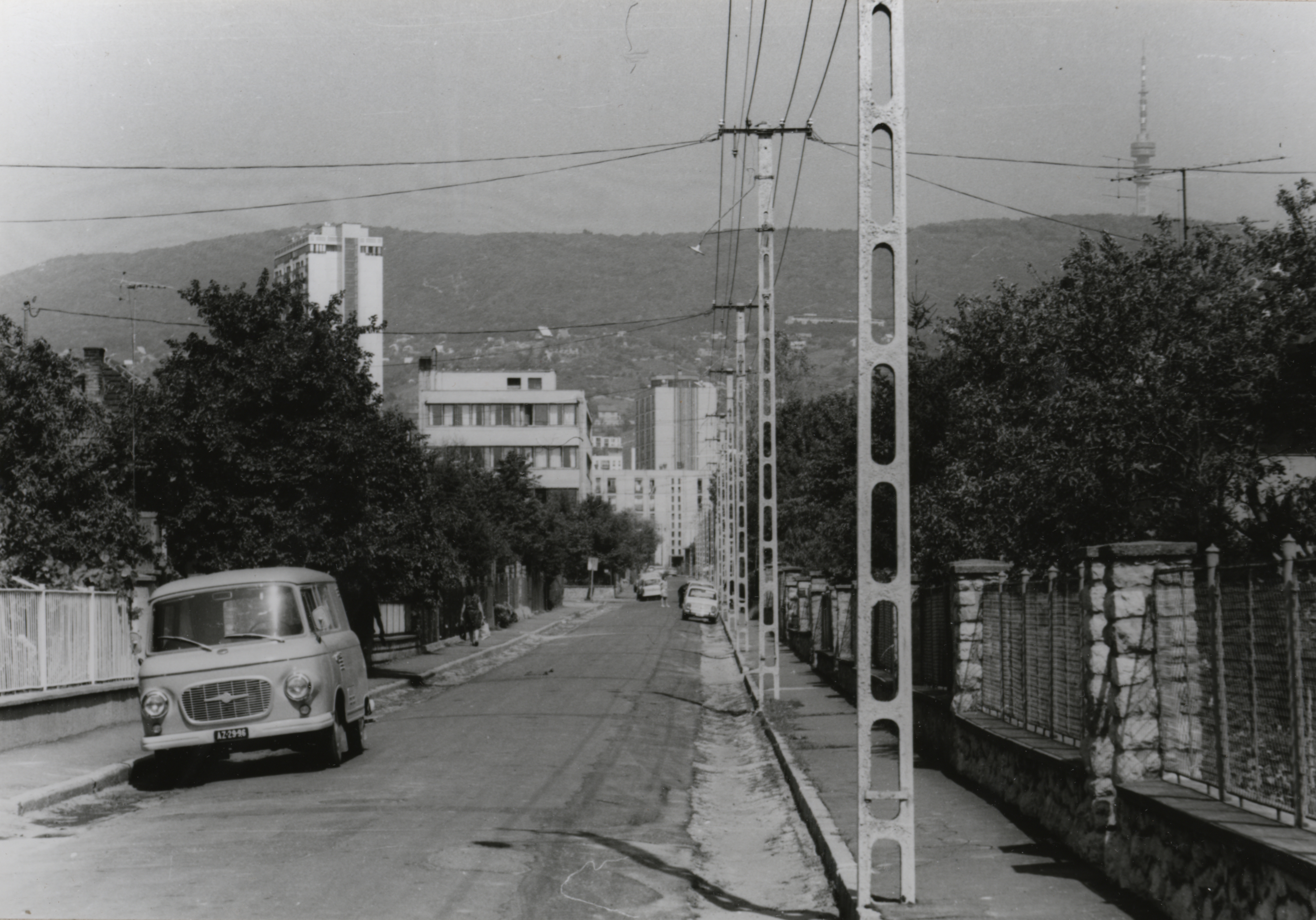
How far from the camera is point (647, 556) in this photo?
196 m

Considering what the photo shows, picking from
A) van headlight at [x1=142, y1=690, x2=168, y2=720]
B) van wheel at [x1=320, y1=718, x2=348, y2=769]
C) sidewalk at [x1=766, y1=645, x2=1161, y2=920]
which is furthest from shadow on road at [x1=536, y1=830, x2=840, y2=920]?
van headlight at [x1=142, y1=690, x2=168, y2=720]

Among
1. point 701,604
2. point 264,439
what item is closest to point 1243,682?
point 264,439

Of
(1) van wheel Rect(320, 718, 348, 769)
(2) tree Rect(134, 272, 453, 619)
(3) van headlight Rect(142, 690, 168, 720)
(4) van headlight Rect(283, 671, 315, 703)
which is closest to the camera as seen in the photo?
(3) van headlight Rect(142, 690, 168, 720)

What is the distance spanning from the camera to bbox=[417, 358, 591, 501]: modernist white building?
144 m

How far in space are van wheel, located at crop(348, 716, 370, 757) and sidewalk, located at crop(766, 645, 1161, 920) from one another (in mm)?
5181

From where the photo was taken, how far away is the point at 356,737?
58.9 ft

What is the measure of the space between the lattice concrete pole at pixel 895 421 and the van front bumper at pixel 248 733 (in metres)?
8.38

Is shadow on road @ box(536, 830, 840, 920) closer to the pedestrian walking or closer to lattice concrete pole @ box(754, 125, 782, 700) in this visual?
lattice concrete pole @ box(754, 125, 782, 700)

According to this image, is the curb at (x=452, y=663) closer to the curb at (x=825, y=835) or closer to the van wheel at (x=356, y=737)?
the van wheel at (x=356, y=737)

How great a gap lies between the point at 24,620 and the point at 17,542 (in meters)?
4.46

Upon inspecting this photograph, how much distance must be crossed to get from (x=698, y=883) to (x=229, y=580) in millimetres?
8194

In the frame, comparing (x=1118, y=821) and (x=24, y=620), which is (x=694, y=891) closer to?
(x=1118, y=821)

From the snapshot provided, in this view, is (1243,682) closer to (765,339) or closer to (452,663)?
(765,339)

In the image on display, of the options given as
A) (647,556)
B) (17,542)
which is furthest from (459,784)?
(647,556)
